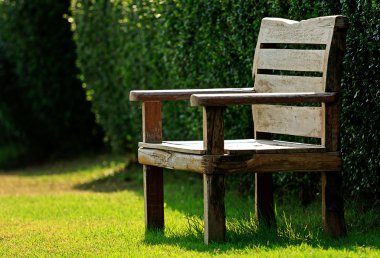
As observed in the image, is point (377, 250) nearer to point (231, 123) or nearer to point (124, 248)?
point (124, 248)

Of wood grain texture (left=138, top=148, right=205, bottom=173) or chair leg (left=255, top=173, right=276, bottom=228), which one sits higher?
wood grain texture (left=138, top=148, right=205, bottom=173)

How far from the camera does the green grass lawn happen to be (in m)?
5.31

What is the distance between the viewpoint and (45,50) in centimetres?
1343

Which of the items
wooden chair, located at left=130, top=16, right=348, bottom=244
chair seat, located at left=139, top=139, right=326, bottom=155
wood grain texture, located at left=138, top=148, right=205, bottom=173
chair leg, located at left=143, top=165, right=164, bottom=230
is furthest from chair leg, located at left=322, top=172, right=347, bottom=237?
chair leg, located at left=143, top=165, right=164, bottom=230

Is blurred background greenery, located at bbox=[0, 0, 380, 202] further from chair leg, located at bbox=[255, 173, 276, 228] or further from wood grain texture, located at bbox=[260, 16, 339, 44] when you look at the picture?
chair leg, located at bbox=[255, 173, 276, 228]

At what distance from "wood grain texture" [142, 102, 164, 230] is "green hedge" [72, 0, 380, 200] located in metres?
1.20

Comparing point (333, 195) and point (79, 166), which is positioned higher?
point (333, 195)

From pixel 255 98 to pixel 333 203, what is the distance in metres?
0.76

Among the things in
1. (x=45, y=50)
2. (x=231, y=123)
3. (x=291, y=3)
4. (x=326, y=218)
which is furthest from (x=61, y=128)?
(x=326, y=218)

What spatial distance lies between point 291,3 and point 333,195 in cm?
170

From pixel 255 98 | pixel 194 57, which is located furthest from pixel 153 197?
pixel 194 57

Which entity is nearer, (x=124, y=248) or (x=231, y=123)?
(x=124, y=248)

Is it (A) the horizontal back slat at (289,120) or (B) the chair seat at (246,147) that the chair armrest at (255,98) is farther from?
(B) the chair seat at (246,147)

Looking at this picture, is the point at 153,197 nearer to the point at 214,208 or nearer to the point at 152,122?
the point at 152,122
